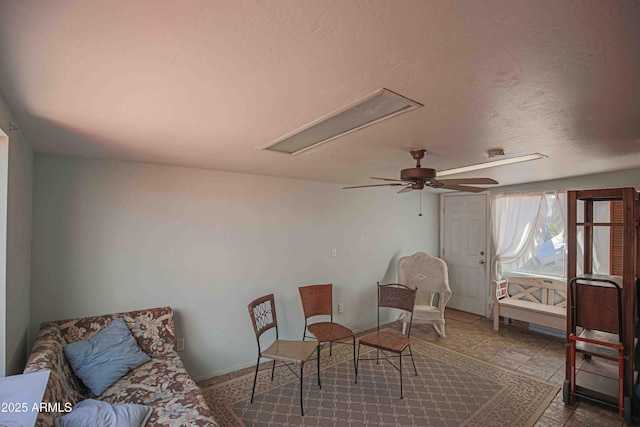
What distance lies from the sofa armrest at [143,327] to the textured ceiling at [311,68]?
1447 millimetres

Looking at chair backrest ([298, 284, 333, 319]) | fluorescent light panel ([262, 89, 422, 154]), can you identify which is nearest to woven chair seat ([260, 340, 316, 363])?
chair backrest ([298, 284, 333, 319])

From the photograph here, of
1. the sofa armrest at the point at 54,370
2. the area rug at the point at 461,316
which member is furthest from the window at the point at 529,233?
the sofa armrest at the point at 54,370

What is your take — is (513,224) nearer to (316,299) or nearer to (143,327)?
(316,299)

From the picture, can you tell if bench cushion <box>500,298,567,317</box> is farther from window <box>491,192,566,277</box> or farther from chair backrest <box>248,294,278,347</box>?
chair backrest <box>248,294,278,347</box>

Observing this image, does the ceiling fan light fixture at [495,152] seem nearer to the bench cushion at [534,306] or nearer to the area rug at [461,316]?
the bench cushion at [534,306]

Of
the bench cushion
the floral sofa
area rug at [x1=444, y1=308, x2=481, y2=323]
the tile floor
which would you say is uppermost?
the floral sofa

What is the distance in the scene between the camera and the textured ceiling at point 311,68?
0.82m

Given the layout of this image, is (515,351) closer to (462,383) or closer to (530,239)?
(462,383)

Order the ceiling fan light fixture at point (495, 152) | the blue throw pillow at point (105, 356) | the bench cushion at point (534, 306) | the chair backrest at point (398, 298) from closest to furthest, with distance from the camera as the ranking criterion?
the blue throw pillow at point (105, 356)
the ceiling fan light fixture at point (495, 152)
the chair backrest at point (398, 298)
the bench cushion at point (534, 306)

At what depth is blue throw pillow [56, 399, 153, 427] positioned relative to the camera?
1565 millimetres

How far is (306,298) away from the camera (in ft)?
11.7

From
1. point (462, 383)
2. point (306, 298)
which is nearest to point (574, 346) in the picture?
point (462, 383)

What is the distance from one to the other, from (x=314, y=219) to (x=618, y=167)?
3.51 meters

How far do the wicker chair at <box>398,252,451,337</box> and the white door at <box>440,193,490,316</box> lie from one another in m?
1.05
